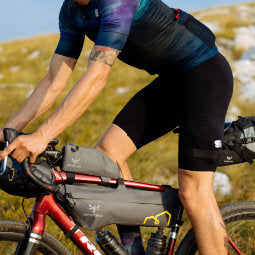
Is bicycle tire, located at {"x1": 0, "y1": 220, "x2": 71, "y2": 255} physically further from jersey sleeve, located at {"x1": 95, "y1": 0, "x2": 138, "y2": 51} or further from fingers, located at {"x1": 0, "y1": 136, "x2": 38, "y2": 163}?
jersey sleeve, located at {"x1": 95, "y1": 0, "x2": 138, "y2": 51}

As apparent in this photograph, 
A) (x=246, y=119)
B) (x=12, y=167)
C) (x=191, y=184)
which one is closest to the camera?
(x=12, y=167)

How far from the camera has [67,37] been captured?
8.38ft

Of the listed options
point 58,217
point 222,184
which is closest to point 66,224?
point 58,217

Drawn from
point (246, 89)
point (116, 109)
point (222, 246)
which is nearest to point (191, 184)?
point (222, 246)

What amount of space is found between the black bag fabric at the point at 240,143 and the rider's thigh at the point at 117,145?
667 millimetres

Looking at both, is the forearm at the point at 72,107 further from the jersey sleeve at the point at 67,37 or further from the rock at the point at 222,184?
the rock at the point at 222,184

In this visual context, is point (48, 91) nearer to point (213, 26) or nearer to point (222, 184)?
point (222, 184)

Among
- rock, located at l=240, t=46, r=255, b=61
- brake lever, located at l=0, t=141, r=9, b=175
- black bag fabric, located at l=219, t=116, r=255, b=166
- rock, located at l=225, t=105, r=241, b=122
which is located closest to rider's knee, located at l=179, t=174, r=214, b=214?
black bag fabric, located at l=219, t=116, r=255, b=166

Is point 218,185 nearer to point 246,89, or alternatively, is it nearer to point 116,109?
point 116,109

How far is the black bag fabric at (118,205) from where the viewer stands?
2189 mm

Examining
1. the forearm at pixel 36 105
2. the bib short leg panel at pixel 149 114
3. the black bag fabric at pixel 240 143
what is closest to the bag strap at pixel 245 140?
the black bag fabric at pixel 240 143

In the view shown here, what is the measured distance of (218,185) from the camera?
16.6 feet

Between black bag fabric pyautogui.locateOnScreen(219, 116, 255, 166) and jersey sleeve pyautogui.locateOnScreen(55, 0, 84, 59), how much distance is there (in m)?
1.18

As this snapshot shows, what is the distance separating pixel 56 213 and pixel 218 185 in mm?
3346
